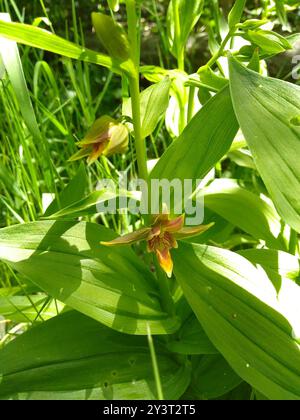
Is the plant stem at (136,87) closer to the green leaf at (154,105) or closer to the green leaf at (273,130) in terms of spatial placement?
the green leaf at (154,105)

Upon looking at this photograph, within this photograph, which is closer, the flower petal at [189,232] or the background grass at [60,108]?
the flower petal at [189,232]

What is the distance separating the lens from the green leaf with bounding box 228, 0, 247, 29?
32.5 inches

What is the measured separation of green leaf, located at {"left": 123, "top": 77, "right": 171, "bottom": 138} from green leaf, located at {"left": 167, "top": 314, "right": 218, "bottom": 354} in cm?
32

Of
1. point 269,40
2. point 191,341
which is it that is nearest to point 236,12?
point 269,40

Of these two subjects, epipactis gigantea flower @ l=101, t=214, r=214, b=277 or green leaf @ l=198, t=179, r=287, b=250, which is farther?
green leaf @ l=198, t=179, r=287, b=250

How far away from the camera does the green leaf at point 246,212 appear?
3.38 feet

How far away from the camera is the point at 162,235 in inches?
30.6

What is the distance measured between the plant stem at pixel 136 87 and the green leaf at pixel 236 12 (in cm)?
15

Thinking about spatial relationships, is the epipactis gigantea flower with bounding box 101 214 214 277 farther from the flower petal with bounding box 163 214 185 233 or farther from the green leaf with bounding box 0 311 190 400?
the green leaf with bounding box 0 311 190 400

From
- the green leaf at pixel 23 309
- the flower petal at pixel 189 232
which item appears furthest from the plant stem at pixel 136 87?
the green leaf at pixel 23 309

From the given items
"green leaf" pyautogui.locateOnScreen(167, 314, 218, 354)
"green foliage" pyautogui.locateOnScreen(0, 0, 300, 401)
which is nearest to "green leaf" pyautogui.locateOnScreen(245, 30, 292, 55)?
"green foliage" pyautogui.locateOnScreen(0, 0, 300, 401)

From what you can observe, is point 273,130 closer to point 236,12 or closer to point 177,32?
point 236,12
